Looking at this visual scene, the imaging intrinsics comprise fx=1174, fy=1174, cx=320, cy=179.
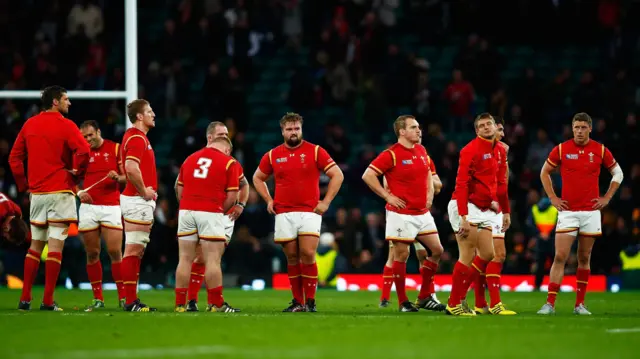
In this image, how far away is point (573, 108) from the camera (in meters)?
26.8

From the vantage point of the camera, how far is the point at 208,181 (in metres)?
13.7

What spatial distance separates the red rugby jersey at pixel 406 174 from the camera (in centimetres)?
1441

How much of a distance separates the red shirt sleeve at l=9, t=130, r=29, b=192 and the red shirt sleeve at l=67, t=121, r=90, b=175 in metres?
0.61

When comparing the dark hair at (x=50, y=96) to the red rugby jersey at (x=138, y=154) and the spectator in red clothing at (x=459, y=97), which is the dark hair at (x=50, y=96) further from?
the spectator in red clothing at (x=459, y=97)

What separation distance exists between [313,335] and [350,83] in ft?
56.9

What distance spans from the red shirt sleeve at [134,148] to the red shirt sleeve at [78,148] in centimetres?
49

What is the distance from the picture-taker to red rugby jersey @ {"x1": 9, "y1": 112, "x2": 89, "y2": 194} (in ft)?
45.4

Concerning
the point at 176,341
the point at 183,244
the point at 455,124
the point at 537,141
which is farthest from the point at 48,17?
the point at 176,341

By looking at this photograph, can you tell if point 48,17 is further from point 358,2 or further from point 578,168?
point 578,168

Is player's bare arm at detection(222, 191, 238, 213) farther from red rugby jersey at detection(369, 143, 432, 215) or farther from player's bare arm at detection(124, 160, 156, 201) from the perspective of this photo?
red rugby jersey at detection(369, 143, 432, 215)

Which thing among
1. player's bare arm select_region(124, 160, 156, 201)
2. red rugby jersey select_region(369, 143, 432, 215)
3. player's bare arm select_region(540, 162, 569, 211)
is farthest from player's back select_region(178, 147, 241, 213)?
player's bare arm select_region(540, 162, 569, 211)

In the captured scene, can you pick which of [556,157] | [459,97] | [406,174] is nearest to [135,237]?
[406,174]

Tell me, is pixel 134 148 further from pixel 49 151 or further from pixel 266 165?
pixel 266 165

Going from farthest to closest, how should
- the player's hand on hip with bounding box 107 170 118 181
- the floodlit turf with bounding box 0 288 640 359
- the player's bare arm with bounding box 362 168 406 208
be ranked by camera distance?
the player's hand on hip with bounding box 107 170 118 181 < the player's bare arm with bounding box 362 168 406 208 < the floodlit turf with bounding box 0 288 640 359
